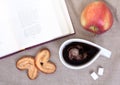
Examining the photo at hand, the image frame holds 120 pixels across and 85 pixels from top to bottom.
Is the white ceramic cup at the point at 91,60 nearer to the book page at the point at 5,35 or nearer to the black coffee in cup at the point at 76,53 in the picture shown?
the black coffee in cup at the point at 76,53

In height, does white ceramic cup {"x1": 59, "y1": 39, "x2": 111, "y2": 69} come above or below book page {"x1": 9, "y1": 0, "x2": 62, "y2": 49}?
below

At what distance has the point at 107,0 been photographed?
0.67 metres

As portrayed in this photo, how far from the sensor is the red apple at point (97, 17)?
0.63m

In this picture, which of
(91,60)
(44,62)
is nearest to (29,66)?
(44,62)

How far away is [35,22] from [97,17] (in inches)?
6.2

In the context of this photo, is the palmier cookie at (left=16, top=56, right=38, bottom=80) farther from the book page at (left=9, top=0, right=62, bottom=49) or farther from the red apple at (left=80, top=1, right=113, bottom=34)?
the red apple at (left=80, top=1, right=113, bottom=34)

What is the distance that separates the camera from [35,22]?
2.21 ft

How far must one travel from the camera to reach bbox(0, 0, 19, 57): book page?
0.68 m

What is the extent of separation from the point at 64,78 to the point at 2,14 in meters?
0.23

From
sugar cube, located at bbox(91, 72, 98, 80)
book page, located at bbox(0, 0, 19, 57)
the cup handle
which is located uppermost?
book page, located at bbox(0, 0, 19, 57)

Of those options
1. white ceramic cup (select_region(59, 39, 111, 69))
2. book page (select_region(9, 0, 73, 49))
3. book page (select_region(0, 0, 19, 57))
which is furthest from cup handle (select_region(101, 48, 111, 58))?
book page (select_region(0, 0, 19, 57))

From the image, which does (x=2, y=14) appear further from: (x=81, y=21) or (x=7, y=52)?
(x=81, y=21)

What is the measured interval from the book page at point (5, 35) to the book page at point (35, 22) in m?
0.01

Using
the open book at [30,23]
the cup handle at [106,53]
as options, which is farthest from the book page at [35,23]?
the cup handle at [106,53]
